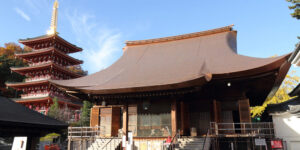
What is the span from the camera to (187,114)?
46.6 feet

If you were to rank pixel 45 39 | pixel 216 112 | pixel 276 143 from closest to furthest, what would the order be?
pixel 276 143
pixel 216 112
pixel 45 39

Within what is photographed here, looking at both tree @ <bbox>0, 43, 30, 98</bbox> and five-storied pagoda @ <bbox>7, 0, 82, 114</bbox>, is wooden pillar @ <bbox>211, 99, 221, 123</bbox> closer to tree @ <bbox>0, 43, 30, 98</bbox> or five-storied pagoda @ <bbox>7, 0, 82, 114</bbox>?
five-storied pagoda @ <bbox>7, 0, 82, 114</bbox>

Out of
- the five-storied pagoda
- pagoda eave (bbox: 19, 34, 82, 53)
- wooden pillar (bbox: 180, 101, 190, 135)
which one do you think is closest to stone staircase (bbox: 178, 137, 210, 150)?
wooden pillar (bbox: 180, 101, 190, 135)

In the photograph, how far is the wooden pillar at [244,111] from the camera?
497 inches

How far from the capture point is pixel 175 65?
14727 mm

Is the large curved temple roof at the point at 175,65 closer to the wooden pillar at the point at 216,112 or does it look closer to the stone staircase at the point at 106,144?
the wooden pillar at the point at 216,112

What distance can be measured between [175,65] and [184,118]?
3.33 metres

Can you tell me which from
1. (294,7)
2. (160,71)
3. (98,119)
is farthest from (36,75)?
(294,7)

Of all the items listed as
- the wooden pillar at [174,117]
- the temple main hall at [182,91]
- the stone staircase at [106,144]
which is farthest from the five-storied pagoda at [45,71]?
the wooden pillar at [174,117]

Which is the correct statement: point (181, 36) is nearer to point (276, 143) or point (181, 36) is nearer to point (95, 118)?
point (95, 118)

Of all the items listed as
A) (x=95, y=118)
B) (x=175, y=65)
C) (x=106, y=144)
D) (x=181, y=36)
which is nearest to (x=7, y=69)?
(x=95, y=118)

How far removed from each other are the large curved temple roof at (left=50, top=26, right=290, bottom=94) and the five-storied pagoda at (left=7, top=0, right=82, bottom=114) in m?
19.9

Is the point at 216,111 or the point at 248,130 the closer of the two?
the point at 248,130

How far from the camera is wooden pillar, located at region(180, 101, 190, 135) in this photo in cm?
1342
